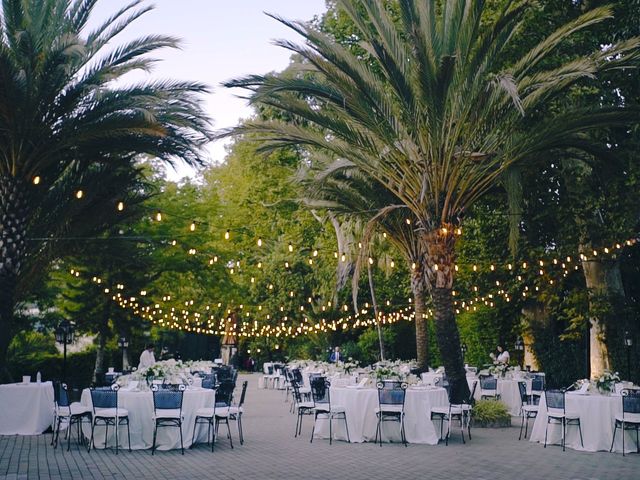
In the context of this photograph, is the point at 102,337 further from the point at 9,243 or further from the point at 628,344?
the point at 628,344

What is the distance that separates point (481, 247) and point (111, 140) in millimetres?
13451

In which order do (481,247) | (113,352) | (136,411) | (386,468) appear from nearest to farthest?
(386,468), (136,411), (481,247), (113,352)

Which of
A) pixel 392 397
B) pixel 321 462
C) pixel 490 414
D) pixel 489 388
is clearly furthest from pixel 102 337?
pixel 321 462

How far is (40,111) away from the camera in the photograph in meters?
15.9

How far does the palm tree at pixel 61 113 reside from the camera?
604 inches

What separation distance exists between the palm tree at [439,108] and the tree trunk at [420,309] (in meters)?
5.69

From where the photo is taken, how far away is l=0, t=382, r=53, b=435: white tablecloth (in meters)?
15.1

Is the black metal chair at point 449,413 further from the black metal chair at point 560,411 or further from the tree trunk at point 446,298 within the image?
the black metal chair at point 560,411

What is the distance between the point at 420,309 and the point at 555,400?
8975 mm

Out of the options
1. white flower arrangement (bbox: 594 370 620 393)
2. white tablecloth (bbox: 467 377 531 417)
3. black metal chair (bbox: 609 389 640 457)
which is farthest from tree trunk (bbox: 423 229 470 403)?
white tablecloth (bbox: 467 377 531 417)

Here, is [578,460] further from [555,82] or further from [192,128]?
[192,128]

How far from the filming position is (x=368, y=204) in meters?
20.2

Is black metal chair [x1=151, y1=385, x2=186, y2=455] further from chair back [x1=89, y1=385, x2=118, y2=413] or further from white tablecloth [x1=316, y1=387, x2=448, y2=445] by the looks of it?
white tablecloth [x1=316, y1=387, x2=448, y2=445]

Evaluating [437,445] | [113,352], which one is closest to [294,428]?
[437,445]
